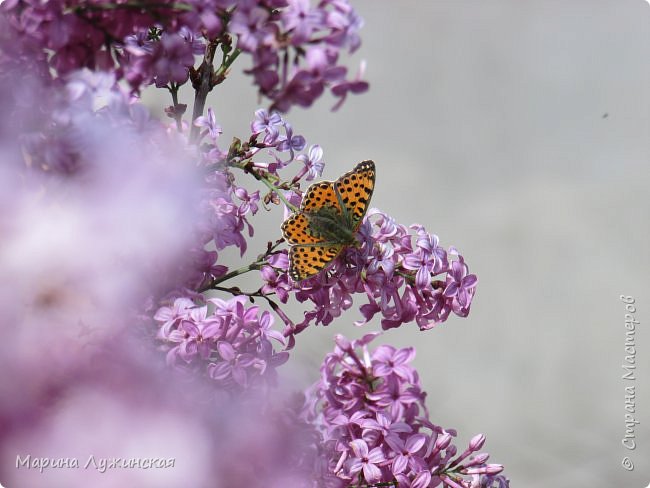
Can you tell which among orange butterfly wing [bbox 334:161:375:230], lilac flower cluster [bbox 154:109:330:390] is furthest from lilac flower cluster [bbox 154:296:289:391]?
orange butterfly wing [bbox 334:161:375:230]

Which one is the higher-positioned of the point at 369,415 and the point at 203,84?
the point at 203,84

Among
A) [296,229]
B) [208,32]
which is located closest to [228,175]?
[296,229]

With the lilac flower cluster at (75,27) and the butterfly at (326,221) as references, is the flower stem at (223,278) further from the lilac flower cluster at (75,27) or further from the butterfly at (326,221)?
the lilac flower cluster at (75,27)

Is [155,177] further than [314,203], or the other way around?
[314,203]

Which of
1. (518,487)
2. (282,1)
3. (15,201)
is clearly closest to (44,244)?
(15,201)

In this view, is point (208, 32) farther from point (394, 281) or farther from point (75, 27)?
point (394, 281)

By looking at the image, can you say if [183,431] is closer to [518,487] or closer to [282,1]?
[282,1]

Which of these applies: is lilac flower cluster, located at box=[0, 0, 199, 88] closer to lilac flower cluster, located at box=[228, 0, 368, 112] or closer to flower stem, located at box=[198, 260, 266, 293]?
lilac flower cluster, located at box=[228, 0, 368, 112]
